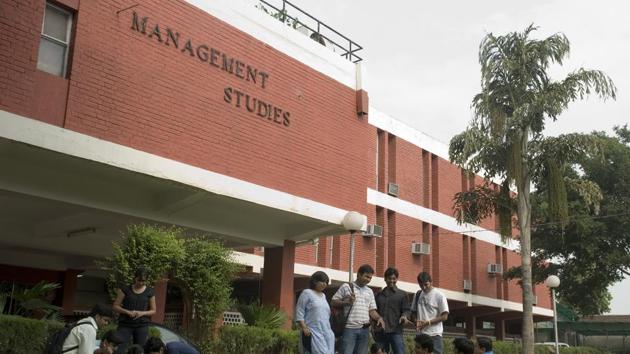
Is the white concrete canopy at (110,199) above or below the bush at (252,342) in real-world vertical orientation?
above

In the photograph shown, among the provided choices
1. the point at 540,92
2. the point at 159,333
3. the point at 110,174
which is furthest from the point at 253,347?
the point at 540,92

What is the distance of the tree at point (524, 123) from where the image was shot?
19.8 metres

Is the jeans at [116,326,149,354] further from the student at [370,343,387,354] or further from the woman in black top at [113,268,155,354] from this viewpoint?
the student at [370,343,387,354]

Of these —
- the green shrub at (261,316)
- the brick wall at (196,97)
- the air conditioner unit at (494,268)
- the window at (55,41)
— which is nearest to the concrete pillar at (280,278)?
the green shrub at (261,316)

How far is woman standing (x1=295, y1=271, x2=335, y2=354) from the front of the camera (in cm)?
774

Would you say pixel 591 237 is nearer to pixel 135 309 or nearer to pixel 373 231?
pixel 373 231

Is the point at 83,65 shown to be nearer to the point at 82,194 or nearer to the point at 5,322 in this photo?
the point at 82,194

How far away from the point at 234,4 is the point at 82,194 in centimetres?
490

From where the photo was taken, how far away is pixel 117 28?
1097cm

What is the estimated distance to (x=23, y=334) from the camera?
8.96 metres

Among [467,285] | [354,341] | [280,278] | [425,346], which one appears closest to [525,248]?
[280,278]

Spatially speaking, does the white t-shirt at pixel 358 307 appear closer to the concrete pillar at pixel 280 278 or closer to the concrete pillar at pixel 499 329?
the concrete pillar at pixel 280 278

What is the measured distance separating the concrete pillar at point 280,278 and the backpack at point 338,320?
5.98 meters

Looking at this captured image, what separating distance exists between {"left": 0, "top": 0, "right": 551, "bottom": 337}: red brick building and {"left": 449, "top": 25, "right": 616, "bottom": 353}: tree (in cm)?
637
